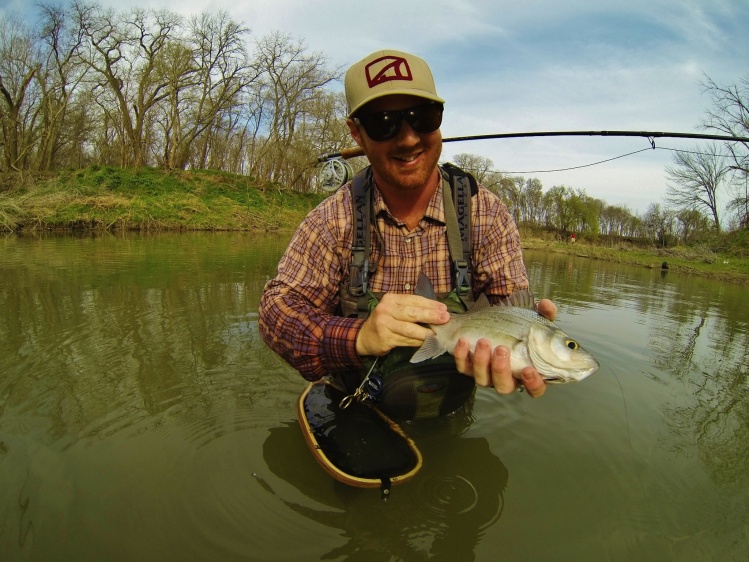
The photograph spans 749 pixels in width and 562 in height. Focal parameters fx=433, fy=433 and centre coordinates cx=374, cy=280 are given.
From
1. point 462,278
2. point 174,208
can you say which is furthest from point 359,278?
point 174,208

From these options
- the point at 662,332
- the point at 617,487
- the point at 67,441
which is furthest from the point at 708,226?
the point at 67,441

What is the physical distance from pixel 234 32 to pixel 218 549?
34.0 meters

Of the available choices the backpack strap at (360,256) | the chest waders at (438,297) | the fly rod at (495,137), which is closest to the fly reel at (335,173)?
the fly rod at (495,137)

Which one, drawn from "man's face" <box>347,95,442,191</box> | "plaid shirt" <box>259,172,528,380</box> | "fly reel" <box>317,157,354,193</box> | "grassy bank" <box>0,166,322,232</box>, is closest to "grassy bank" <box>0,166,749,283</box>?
"grassy bank" <box>0,166,322,232</box>

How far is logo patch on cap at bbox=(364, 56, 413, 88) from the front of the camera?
7.50 feet

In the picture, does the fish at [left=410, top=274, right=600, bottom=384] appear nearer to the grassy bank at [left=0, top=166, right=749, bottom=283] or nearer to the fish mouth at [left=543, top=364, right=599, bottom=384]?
the fish mouth at [left=543, top=364, right=599, bottom=384]

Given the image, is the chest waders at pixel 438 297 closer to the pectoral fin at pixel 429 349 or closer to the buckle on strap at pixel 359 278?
the buckle on strap at pixel 359 278

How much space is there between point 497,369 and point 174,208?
82.7 ft

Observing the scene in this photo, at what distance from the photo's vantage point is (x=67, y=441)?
2857mm

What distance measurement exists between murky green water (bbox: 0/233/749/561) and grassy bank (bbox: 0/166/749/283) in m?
16.2

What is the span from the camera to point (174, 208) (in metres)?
23.9

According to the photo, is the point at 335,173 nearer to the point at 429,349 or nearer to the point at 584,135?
the point at 584,135

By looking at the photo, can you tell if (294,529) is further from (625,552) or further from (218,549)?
(625,552)

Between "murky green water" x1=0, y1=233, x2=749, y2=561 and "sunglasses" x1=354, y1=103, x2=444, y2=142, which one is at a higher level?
"sunglasses" x1=354, y1=103, x2=444, y2=142
